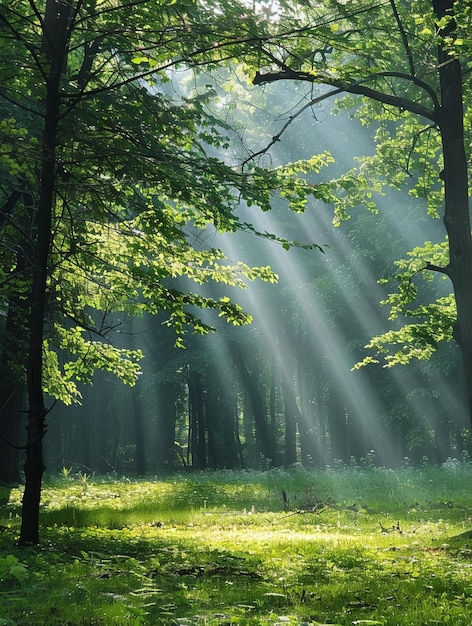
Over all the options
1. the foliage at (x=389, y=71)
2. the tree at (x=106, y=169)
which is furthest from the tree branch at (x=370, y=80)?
the tree at (x=106, y=169)

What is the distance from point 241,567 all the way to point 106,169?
5260 mm

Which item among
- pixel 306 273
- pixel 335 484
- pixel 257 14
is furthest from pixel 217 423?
pixel 257 14

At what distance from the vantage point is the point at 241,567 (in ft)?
21.7

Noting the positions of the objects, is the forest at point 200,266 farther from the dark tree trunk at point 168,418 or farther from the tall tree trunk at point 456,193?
the dark tree trunk at point 168,418

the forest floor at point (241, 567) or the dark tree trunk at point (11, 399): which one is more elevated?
the dark tree trunk at point (11, 399)

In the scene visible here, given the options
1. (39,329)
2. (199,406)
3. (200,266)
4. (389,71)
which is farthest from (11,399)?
(199,406)

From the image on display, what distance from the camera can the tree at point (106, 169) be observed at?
7375 millimetres

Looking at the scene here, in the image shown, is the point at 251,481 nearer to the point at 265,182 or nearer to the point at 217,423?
the point at 265,182

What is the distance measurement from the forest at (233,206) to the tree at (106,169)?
0.05m

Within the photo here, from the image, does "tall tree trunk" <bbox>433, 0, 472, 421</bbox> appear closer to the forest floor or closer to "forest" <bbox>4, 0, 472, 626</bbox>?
"forest" <bbox>4, 0, 472, 626</bbox>

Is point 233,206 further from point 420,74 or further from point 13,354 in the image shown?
point 13,354

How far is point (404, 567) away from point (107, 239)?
22.3 feet

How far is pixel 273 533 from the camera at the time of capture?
33.7 ft

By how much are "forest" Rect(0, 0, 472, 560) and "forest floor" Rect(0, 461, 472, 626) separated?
1.49 metres
